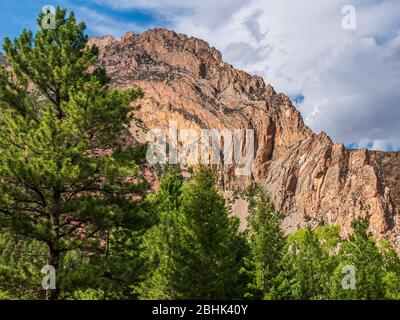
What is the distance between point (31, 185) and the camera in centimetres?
A: 1727

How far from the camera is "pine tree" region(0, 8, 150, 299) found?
17109 mm

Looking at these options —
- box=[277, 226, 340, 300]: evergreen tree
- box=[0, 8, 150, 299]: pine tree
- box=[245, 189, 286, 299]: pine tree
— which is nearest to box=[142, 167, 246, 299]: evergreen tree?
box=[245, 189, 286, 299]: pine tree

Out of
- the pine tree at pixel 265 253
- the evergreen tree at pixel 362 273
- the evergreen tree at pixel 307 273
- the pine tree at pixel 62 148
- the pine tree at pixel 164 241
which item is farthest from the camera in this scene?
the evergreen tree at pixel 362 273

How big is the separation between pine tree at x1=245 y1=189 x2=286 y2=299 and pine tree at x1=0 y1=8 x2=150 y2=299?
14826 millimetres

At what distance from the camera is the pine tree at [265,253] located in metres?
31.6

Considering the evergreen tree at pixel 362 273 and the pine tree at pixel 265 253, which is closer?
the pine tree at pixel 265 253

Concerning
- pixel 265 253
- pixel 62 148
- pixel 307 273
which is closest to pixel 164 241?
pixel 265 253

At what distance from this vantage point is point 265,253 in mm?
32312

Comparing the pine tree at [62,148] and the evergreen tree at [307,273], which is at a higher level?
the pine tree at [62,148]

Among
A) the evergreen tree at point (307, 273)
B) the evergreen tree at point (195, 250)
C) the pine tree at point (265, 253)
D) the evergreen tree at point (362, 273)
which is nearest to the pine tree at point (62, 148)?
the evergreen tree at point (195, 250)

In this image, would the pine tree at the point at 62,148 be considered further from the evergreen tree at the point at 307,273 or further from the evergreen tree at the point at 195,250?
the evergreen tree at the point at 307,273

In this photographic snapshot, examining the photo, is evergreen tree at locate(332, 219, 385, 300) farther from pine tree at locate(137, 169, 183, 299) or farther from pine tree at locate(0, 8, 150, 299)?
pine tree at locate(0, 8, 150, 299)

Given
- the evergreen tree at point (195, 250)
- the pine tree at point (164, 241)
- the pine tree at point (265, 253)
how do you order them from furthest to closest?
1. the pine tree at point (265, 253)
2. the pine tree at point (164, 241)
3. the evergreen tree at point (195, 250)

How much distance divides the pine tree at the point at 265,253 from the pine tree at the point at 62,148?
1483 centimetres
